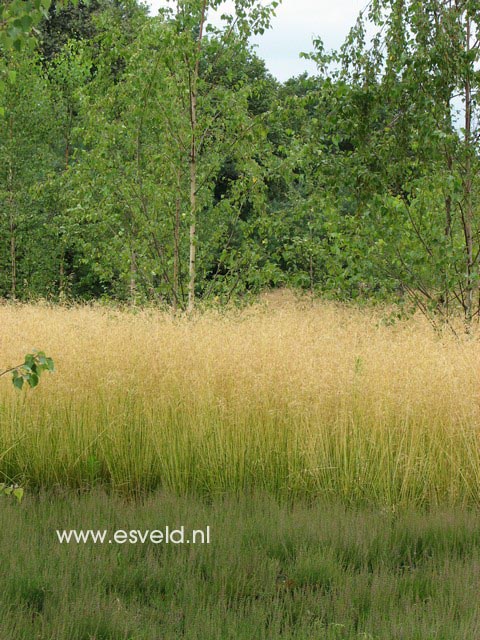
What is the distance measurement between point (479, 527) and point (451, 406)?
989 millimetres

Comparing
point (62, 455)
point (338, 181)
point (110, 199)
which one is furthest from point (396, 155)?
point (62, 455)

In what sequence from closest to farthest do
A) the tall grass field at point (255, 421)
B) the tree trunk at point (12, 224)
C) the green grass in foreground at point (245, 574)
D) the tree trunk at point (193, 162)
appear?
the green grass in foreground at point (245, 574)
the tall grass field at point (255, 421)
the tree trunk at point (193, 162)
the tree trunk at point (12, 224)

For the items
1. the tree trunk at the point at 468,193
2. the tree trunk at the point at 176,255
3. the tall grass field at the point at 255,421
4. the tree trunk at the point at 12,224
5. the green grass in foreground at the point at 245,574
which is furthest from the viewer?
the tree trunk at the point at 12,224

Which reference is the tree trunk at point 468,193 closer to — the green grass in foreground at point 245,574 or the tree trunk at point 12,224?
the green grass in foreground at point 245,574

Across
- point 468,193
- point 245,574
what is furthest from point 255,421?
point 468,193

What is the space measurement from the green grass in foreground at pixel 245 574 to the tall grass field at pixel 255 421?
395mm

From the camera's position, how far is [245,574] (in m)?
3.29

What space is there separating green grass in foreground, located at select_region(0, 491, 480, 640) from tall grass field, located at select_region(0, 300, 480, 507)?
39 centimetres

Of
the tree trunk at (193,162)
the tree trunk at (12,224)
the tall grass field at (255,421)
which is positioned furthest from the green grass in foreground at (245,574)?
the tree trunk at (12,224)

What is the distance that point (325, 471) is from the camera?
15.1 ft

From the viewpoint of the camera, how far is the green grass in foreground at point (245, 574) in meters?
2.89

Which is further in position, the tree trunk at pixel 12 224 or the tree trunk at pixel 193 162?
the tree trunk at pixel 12 224

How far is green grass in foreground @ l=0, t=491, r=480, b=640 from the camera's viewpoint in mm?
2891

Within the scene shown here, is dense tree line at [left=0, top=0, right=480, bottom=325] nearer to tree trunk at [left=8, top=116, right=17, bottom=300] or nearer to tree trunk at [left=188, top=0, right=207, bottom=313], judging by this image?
tree trunk at [left=188, top=0, right=207, bottom=313]
